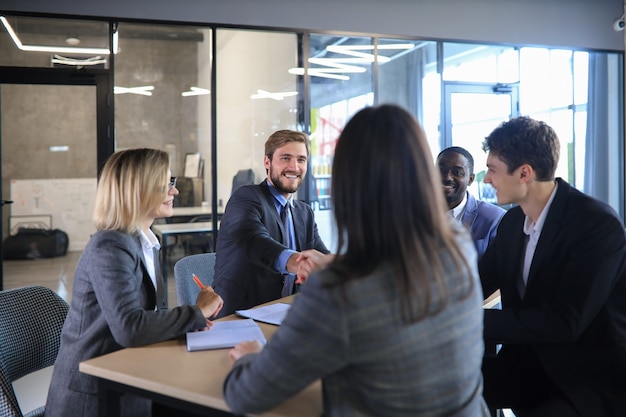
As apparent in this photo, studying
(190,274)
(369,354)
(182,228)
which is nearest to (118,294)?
(369,354)

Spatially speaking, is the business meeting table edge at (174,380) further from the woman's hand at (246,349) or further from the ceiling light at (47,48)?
the ceiling light at (47,48)

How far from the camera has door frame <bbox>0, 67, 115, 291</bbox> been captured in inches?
196

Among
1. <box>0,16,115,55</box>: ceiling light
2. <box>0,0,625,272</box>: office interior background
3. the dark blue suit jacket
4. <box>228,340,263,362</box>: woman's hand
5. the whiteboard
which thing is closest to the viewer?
<box>228,340,263,362</box>: woman's hand

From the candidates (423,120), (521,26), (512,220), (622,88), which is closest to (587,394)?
(512,220)

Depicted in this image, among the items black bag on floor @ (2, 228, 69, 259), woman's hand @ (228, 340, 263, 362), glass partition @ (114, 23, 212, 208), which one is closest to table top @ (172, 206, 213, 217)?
glass partition @ (114, 23, 212, 208)

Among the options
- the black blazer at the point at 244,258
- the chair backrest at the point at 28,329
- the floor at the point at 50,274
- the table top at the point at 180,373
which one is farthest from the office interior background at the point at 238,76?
the table top at the point at 180,373

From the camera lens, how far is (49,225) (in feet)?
19.5

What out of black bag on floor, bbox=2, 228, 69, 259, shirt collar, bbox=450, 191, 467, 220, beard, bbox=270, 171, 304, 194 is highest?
beard, bbox=270, 171, 304, 194

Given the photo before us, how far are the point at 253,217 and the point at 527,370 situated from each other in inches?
51.9

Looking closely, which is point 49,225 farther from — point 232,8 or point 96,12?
point 232,8

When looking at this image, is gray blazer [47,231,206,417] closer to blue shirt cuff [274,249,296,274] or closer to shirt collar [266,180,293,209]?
blue shirt cuff [274,249,296,274]

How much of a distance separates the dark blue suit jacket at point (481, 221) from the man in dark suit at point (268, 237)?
2.66 feet

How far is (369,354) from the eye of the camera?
3.45ft

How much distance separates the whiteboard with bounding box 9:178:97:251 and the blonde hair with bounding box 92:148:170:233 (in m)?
4.24
